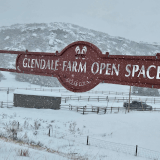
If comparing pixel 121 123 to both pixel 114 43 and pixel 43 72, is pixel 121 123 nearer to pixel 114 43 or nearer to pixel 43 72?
pixel 43 72

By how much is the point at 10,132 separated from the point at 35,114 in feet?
30.9

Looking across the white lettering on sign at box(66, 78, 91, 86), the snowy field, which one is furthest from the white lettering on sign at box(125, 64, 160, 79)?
the snowy field

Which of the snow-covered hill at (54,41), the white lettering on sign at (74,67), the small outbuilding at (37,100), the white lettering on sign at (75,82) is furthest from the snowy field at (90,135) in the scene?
the snow-covered hill at (54,41)

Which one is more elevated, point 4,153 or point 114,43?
point 114,43

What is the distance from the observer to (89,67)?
158 inches

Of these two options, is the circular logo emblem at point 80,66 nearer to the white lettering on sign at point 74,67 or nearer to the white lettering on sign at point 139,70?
the white lettering on sign at point 74,67

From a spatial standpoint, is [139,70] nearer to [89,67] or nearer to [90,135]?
[89,67]

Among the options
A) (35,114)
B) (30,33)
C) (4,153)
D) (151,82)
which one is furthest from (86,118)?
(30,33)

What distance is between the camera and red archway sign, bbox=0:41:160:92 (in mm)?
3410

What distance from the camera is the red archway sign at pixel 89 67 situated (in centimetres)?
341

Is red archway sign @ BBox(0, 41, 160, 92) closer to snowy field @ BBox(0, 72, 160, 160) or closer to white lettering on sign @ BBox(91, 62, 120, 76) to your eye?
white lettering on sign @ BBox(91, 62, 120, 76)

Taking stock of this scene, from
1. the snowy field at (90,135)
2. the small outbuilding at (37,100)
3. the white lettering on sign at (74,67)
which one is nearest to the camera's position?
the white lettering on sign at (74,67)

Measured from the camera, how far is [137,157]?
32.9ft

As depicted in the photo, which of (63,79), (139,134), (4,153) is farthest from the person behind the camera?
(139,134)
